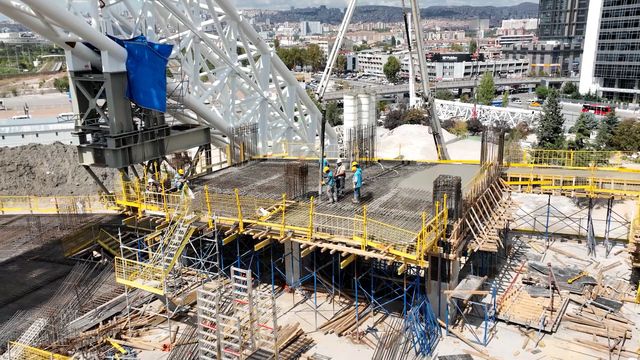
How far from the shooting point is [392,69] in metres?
147

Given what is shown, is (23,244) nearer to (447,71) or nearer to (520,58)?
(447,71)

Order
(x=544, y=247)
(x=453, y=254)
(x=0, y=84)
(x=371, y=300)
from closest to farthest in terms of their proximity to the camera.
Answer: (x=453, y=254), (x=371, y=300), (x=544, y=247), (x=0, y=84)

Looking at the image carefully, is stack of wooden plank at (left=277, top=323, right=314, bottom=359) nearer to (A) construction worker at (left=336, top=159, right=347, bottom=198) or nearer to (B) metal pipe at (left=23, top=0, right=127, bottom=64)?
(A) construction worker at (left=336, top=159, right=347, bottom=198)

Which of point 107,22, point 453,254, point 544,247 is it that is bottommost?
point 544,247

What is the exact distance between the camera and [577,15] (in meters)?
148

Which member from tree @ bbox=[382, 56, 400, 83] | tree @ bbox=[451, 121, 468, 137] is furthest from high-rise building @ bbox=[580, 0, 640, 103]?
tree @ bbox=[382, 56, 400, 83]

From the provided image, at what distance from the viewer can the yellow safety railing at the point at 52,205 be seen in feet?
94.5

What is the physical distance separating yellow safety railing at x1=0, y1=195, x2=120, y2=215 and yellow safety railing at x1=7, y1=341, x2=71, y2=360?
13.2 m

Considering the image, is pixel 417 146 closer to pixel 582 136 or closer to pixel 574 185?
pixel 582 136

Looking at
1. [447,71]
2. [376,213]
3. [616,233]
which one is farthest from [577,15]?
[376,213]

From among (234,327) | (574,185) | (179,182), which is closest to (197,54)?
(179,182)

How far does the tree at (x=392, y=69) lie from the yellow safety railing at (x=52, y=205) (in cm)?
12322

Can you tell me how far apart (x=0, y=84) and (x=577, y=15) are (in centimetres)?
14454

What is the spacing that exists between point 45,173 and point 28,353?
78.5 feet
